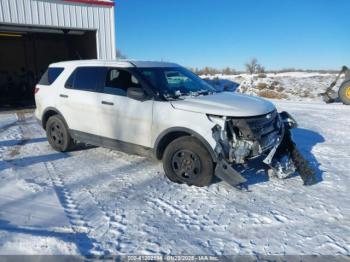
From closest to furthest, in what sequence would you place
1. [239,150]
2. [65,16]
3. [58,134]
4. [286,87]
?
1. [239,150]
2. [58,134]
3. [65,16]
4. [286,87]

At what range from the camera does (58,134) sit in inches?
249

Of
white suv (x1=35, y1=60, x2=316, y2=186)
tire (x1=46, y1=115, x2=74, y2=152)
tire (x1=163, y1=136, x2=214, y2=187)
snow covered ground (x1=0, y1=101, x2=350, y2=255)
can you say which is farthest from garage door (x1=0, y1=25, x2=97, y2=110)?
tire (x1=163, y1=136, x2=214, y2=187)

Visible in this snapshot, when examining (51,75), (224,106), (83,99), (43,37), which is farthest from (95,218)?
(43,37)

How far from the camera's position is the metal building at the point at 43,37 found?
10.6 metres

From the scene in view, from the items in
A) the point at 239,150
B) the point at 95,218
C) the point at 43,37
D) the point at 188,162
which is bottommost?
the point at 95,218

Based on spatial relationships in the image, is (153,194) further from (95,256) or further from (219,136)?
(95,256)

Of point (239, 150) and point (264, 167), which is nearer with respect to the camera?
point (239, 150)

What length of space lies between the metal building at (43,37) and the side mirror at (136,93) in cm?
794

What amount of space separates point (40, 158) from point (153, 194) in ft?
9.61

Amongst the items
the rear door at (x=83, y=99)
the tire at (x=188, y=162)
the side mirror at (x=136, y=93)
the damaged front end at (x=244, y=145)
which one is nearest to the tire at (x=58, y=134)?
the rear door at (x=83, y=99)

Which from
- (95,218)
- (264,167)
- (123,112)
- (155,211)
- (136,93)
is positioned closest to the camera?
(95,218)

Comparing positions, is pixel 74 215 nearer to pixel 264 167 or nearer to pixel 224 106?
pixel 224 106

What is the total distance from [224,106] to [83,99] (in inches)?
108

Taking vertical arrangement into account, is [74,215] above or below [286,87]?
below
